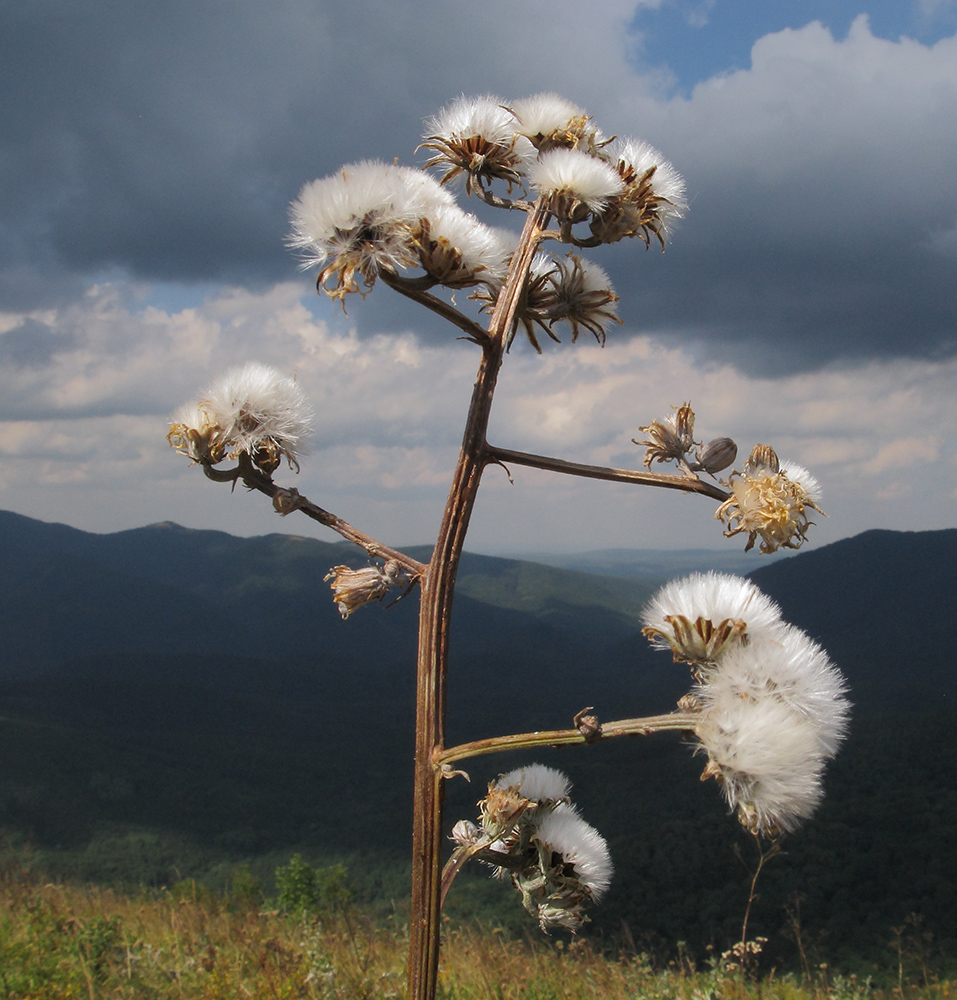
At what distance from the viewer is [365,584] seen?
1.60m

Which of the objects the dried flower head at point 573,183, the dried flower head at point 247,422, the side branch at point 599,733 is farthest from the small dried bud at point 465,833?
the dried flower head at point 573,183

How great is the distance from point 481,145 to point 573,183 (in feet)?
1.11

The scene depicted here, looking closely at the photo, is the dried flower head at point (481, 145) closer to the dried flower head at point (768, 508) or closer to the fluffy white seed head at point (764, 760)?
the dried flower head at point (768, 508)

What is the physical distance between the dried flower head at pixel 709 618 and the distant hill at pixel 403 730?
3.24 meters

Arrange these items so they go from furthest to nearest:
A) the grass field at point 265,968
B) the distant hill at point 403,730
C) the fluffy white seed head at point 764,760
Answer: the distant hill at point 403,730
the grass field at point 265,968
the fluffy white seed head at point 764,760

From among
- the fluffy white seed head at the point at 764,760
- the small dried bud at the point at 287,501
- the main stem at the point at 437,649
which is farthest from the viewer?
the small dried bud at the point at 287,501

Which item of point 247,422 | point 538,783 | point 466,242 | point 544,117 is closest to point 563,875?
point 538,783

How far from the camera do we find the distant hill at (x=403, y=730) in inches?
922

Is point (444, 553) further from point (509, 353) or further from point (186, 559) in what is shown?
point (186, 559)

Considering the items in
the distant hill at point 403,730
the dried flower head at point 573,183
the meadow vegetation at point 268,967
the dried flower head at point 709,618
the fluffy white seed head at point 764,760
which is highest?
the dried flower head at point 573,183

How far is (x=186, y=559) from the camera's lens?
10238cm

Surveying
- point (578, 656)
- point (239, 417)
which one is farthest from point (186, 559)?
point (239, 417)

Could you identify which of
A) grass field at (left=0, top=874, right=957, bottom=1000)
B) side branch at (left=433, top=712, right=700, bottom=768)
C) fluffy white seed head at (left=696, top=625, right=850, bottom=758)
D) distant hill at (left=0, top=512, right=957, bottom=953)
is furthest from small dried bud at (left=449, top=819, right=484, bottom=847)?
grass field at (left=0, top=874, right=957, bottom=1000)

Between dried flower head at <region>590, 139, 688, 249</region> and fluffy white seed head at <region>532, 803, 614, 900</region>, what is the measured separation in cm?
141
